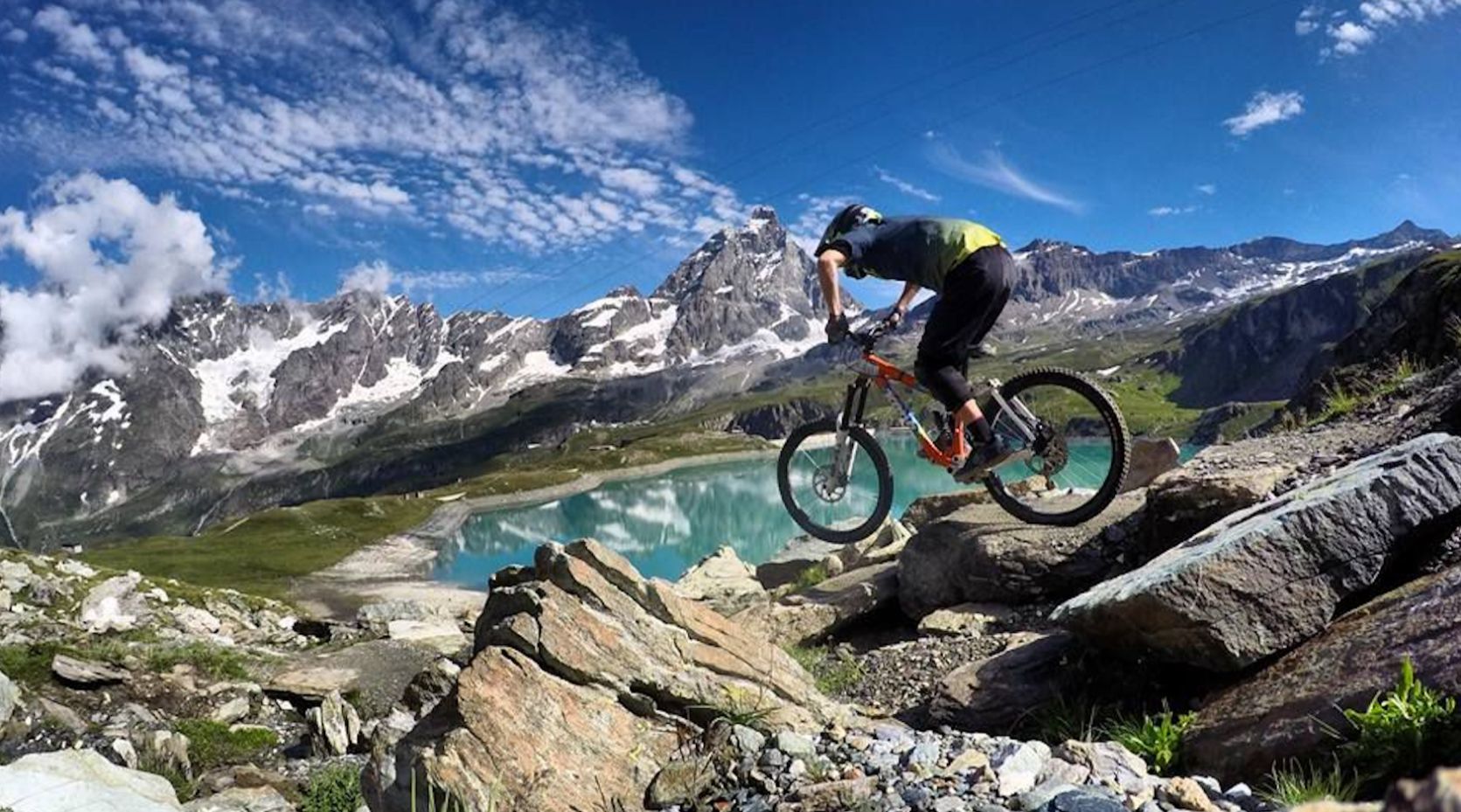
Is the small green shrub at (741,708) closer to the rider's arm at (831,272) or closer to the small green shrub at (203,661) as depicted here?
the rider's arm at (831,272)

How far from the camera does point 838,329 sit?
10.4 meters

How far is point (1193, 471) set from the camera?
38.4 feet

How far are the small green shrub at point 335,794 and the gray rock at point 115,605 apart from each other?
2124cm

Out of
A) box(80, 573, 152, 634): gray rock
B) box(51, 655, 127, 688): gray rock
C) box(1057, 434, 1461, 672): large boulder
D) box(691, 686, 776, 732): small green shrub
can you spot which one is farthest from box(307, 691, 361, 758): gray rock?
box(80, 573, 152, 634): gray rock

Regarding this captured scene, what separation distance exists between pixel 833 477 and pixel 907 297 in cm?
271

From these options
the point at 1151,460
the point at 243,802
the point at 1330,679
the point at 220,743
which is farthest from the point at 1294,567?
the point at 220,743

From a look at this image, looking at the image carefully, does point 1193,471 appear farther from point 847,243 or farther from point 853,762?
point 853,762

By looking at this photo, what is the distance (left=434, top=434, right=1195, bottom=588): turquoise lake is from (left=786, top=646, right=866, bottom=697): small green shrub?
74.4 metres

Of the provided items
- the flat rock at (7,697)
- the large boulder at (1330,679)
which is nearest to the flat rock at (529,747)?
the large boulder at (1330,679)

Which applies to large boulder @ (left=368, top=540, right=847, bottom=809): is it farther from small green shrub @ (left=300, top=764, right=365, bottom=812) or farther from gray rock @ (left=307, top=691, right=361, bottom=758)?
gray rock @ (left=307, top=691, right=361, bottom=758)

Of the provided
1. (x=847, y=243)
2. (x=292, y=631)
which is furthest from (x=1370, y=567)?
(x=292, y=631)

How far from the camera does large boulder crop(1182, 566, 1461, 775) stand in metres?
5.55

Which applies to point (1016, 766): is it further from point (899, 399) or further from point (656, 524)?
point (656, 524)

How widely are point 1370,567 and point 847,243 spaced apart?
5.70 m
